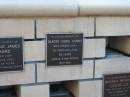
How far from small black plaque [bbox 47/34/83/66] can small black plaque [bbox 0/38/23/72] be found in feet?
1.03

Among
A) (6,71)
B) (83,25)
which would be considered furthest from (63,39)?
(6,71)

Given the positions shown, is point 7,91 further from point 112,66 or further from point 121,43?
point 121,43

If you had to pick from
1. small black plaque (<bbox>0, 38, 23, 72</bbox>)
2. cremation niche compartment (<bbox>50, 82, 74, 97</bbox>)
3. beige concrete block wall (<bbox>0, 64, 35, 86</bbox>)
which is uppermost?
small black plaque (<bbox>0, 38, 23, 72</bbox>)

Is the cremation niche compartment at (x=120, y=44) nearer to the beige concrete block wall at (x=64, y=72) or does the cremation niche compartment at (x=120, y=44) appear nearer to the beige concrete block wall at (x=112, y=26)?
the beige concrete block wall at (x=112, y=26)

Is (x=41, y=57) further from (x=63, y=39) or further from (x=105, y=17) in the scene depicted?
(x=105, y=17)

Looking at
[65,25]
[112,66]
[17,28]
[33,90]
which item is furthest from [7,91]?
[112,66]

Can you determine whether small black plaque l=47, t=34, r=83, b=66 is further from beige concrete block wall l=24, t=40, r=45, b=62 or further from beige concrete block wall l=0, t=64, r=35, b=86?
beige concrete block wall l=0, t=64, r=35, b=86

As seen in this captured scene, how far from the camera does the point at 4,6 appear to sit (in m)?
2.95

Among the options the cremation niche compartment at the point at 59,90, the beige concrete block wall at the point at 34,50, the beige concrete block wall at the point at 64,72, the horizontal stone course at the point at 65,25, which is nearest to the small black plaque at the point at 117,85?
the beige concrete block wall at the point at 64,72

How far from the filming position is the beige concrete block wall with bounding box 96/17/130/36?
3400 millimetres

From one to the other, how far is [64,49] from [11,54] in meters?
0.58

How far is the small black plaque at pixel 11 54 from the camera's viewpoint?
3.09 metres

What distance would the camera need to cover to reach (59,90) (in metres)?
3.64

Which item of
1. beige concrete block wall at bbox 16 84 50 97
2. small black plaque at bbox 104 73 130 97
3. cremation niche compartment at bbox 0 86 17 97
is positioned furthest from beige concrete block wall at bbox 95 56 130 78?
cremation niche compartment at bbox 0 86 17 97
